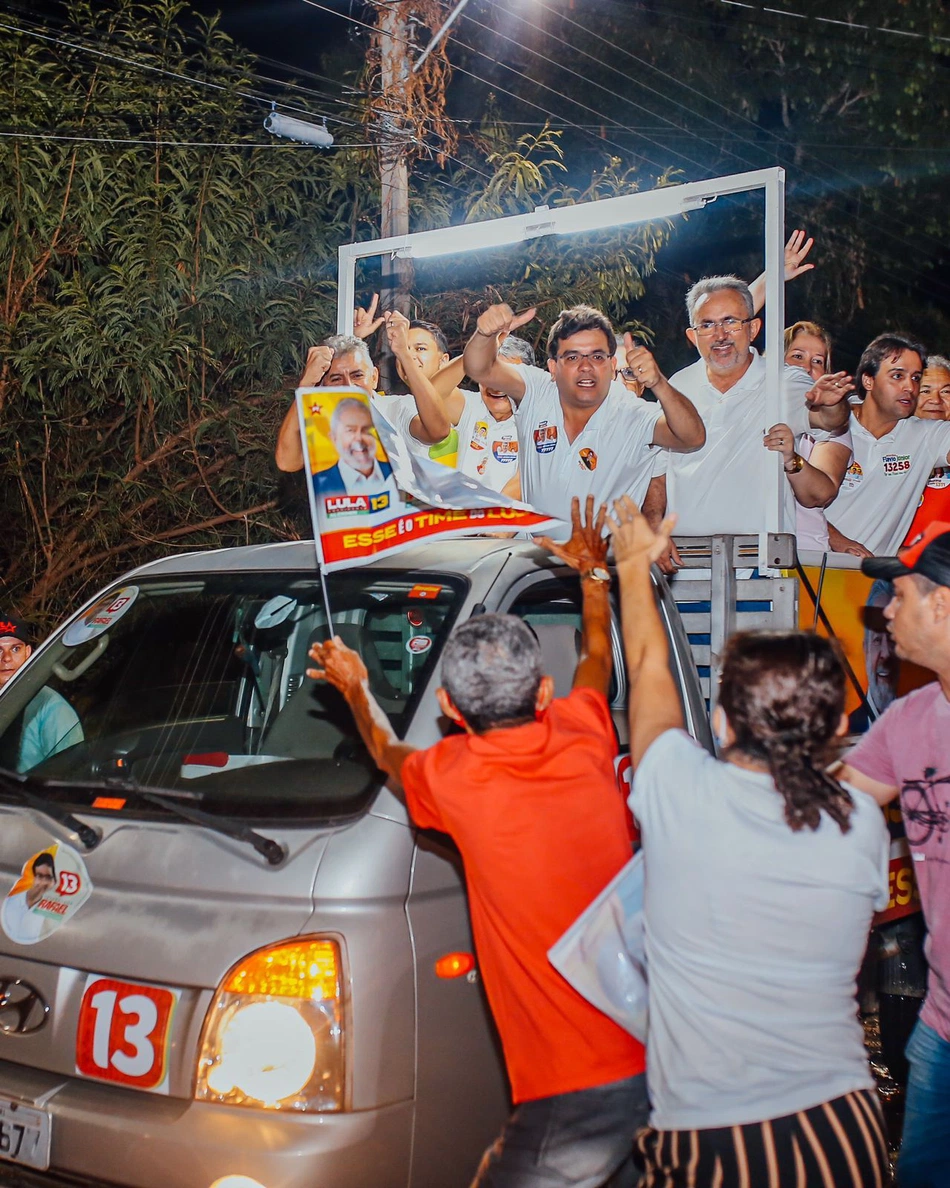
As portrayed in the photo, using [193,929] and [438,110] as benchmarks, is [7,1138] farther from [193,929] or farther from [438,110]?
[438,110]

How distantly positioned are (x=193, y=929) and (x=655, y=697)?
115 centimetres

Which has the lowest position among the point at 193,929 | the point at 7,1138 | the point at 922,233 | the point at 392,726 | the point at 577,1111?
the point at 7,1138

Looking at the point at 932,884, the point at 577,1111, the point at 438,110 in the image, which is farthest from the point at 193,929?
the point at 438,110

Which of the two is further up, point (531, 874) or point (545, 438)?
point (545, 438)

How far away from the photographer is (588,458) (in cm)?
495

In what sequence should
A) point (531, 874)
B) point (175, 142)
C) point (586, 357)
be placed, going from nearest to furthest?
point (531, 874), point (586, 357), point (175, 142)

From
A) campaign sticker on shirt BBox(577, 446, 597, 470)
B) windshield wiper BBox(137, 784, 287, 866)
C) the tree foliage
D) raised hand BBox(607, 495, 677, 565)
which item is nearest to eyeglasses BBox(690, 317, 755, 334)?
campaign sticker on shirt BBox(577, 446, 597, 470)

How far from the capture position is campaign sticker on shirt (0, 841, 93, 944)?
113 inches

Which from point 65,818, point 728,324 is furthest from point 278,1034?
point 728,324

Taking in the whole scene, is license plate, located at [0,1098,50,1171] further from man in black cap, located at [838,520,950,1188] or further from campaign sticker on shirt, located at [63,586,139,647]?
man in black cap, located at [838,520,950,1188]

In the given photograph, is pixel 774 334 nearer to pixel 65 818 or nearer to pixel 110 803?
pixel 110 803

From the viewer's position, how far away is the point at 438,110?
10211mm

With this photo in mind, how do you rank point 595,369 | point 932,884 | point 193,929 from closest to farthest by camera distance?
point 193,929, point 932,884, point 595,369

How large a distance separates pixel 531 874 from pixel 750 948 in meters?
0.47
